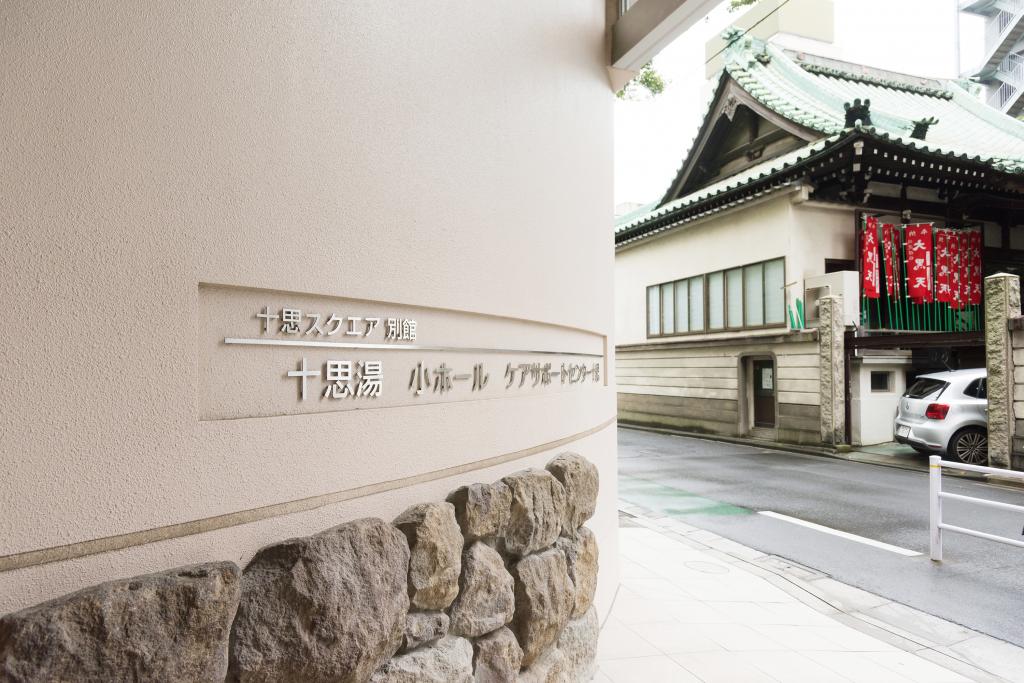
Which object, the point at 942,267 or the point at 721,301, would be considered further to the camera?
the point at 721,301

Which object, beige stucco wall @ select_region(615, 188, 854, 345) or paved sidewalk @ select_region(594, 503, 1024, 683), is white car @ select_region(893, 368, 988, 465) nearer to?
beige stucco wall @ select_region(615, 188, 854, 345)

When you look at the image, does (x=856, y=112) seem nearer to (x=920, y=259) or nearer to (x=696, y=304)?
(x=920, y=259)

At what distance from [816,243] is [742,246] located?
74.0 inches

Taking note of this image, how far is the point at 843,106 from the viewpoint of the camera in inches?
582

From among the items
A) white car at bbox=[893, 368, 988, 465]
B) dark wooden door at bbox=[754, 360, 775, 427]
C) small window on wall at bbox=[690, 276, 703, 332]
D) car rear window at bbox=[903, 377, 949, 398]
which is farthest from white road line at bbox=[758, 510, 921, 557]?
small window on wall at bbox=[690, 276, 703, 332]

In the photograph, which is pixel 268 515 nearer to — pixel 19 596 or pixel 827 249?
pixel 19 596

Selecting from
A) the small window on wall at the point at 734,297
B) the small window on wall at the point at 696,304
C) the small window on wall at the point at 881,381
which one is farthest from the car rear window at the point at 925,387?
the small window on wall at the point at 696,304

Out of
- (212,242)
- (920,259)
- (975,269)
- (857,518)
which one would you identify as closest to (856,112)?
(920,259)

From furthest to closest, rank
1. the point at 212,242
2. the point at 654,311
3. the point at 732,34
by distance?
the point at 654,311 < the point at 732,34 < the point at 212,242

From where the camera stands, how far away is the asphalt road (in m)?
5.39

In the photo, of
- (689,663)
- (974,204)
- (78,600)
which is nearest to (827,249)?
(974,204)

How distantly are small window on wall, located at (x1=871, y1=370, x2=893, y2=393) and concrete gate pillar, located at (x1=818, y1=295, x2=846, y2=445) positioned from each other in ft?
3.39

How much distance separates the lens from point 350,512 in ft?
6.64

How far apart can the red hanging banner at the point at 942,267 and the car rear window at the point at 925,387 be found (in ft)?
11.4
